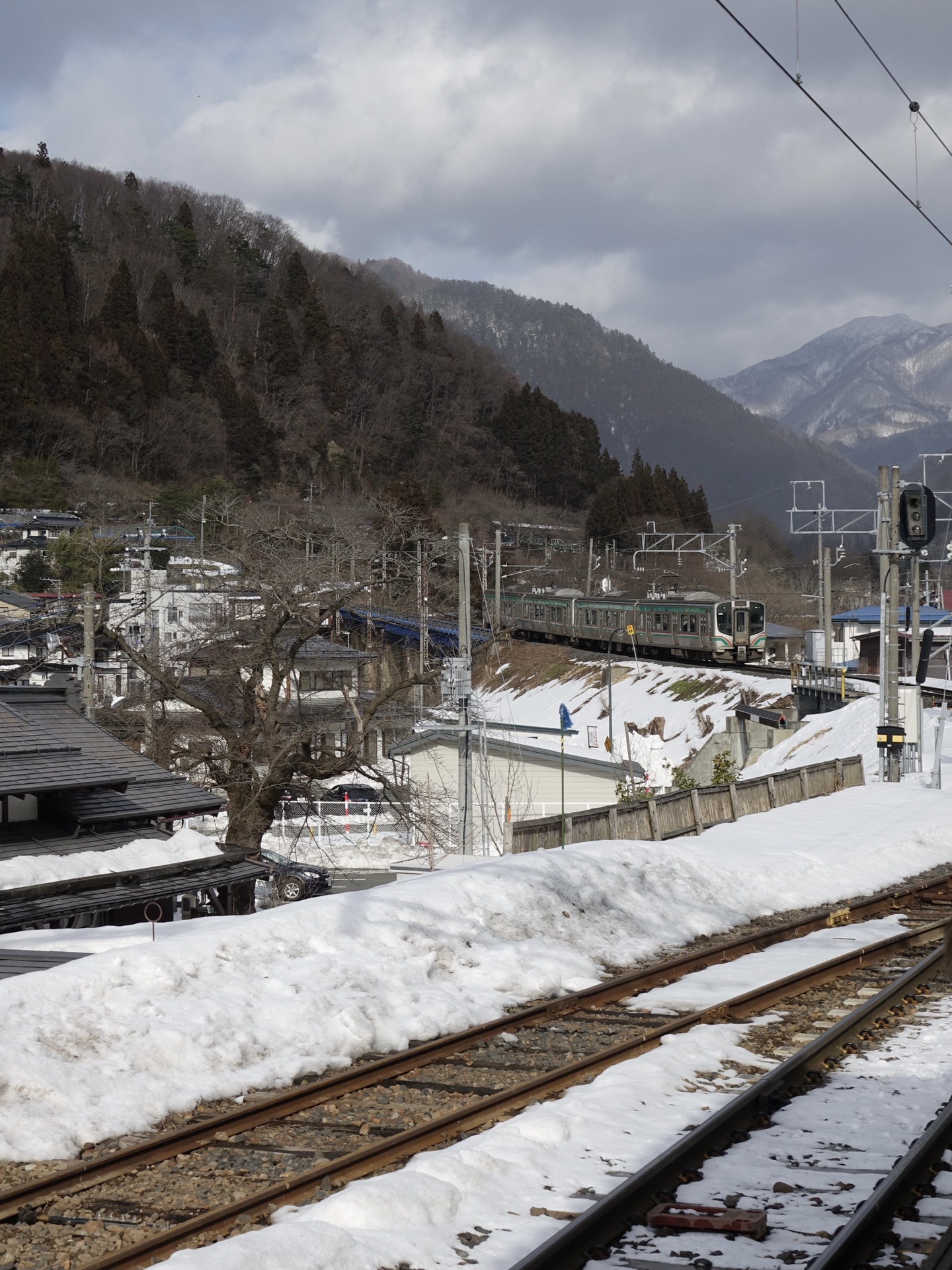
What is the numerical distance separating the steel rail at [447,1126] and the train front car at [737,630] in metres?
Result: 36.8

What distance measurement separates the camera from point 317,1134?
6434mm

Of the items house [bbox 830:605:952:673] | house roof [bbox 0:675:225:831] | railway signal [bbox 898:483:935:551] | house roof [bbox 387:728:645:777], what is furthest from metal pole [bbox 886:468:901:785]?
house [bbox 830:605:952:673]

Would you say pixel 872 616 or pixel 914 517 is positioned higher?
pixel 914 517

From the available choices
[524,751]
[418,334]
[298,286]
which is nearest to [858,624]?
[524,751]

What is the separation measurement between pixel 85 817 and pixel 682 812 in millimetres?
8846

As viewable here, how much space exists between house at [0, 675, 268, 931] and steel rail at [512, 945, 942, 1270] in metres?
9.43

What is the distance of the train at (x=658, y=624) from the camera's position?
4688 centimetres

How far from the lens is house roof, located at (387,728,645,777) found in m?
35.8

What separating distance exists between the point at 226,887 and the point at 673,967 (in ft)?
33.5

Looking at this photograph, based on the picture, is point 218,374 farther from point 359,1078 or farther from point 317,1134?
point 317,1134

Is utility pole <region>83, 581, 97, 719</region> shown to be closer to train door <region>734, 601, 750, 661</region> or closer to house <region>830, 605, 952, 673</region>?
train door <region>734, 601, 750, 661</region>

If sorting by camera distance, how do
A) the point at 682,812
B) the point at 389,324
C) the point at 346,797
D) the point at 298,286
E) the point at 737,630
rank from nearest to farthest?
the point at 682,812, the point at 346,797, the point at 737,630, the point at 298,286, the point at 389,324

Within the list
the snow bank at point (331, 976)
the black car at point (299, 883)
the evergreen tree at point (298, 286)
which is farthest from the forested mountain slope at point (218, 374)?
the snow bank at point (331, 976)

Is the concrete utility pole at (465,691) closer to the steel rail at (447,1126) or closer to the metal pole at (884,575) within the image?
the metal pole at (884,575)
